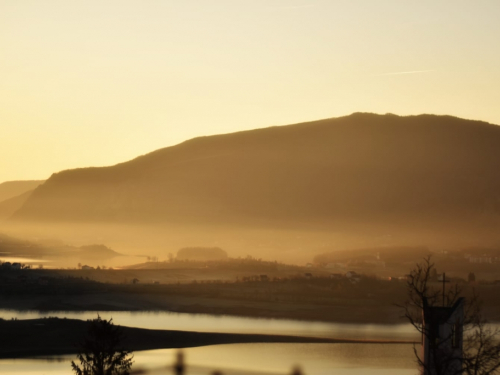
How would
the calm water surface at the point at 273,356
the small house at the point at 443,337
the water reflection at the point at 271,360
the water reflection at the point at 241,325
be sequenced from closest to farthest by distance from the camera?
the small house at the point at 443,337, the water reflection at the point at 271,360, the calm water surface at the point at 273,356, the water reflection at the point at 241,325

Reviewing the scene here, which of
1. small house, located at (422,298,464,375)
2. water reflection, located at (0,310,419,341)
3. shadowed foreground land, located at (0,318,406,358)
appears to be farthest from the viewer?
water reflection, located at (0,310,419,341)

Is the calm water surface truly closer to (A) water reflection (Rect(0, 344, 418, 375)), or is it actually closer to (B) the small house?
(A) water reflection (Rect(0, 344, 418, 375))

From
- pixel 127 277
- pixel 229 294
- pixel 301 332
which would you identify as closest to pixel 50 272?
pixel 127 277

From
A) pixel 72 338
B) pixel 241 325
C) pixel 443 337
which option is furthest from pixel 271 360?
pixel 443 337

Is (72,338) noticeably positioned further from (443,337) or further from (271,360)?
(443,337)

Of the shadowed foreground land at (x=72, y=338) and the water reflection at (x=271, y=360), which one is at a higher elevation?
the shadowed foreground land at (x=72, y=338)

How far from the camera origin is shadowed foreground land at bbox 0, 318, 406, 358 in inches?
2181

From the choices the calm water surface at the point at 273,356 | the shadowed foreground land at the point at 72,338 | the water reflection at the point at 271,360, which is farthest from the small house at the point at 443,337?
the shadowed foreground land at the point at 72,338

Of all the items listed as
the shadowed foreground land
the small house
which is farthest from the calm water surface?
the small house

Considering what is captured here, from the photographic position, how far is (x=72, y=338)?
5859 centimetres

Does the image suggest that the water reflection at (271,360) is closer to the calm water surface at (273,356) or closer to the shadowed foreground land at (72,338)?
the calm water surface at (273,356)

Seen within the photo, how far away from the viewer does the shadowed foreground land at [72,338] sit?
5541 cm

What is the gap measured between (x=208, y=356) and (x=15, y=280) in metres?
67.7

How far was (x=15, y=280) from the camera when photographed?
116 metres
